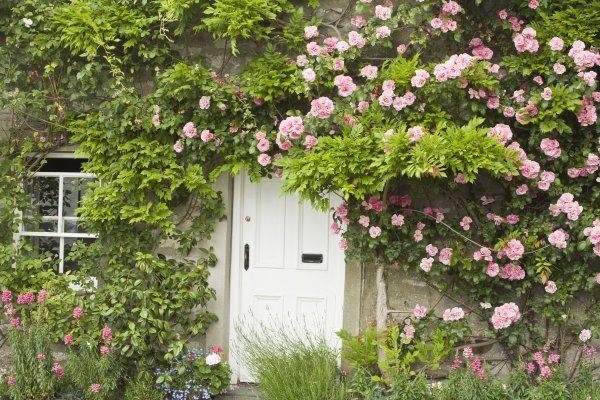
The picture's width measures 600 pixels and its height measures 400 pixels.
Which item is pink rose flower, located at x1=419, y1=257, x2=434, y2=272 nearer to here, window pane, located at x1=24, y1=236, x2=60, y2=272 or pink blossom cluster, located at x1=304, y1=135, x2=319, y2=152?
pink blossom cluster, located at x1=304, y1=135, x2=319, y2=152

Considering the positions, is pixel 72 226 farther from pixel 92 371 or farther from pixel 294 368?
pixel 294 368

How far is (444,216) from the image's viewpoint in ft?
18.0

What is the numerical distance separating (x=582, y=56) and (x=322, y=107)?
186 cm

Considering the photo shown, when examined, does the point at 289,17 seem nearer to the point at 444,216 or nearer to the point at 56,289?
the point at 444,216

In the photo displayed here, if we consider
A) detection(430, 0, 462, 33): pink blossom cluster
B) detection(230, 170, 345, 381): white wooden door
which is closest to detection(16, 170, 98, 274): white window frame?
detection(230, 170, 345, 381): white wooden door

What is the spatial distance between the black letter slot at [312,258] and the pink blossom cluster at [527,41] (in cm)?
230

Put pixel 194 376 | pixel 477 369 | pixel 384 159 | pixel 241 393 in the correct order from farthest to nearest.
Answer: pixel 241 393 < pixel 194 376 < pixel 477 369 < pixel 384 159

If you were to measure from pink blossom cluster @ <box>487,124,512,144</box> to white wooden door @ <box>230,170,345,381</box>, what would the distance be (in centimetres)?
164

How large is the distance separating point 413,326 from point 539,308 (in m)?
0.97

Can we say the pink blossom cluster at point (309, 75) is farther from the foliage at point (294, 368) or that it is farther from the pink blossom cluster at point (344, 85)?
the foliage at point (294, 368)

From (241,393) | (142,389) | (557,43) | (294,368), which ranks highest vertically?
(557,43)

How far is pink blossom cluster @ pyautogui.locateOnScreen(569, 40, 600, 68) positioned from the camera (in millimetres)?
4793

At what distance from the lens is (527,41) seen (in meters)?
5.04

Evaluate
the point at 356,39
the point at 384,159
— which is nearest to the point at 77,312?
the point at 384,159
